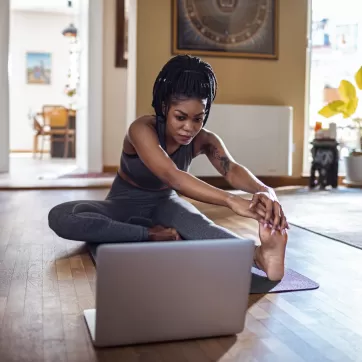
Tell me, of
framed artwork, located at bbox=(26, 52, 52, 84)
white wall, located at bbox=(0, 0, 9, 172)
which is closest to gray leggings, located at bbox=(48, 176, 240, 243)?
white wall, located at bbox=(0, 0, 9, 172)

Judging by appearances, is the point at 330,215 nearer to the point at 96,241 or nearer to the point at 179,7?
the point at 96,241

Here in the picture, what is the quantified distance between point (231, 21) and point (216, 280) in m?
3.64

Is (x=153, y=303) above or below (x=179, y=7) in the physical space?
below

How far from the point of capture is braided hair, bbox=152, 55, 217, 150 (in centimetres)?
164

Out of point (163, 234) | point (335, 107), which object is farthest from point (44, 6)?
point (163, 234)

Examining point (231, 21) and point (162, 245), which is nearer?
point (162, 245)

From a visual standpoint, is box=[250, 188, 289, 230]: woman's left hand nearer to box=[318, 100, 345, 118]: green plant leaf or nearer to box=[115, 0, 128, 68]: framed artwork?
box=[318, 100, 345, 118]: green plant leaf

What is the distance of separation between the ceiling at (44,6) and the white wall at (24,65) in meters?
0.19

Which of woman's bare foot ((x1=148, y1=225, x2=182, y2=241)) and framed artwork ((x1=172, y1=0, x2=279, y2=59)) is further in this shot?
framed artwork ((x1=172, y1=0, x2=279, y2=59))

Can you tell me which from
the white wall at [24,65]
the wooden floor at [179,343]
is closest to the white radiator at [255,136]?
the wooden floor at [179,343]

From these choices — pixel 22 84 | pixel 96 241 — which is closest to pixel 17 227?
pixel 96 241

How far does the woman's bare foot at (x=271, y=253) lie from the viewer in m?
1.60

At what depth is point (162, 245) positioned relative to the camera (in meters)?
1.09

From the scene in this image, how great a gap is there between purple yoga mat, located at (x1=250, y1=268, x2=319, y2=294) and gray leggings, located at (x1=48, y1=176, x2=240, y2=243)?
25 centimetres
